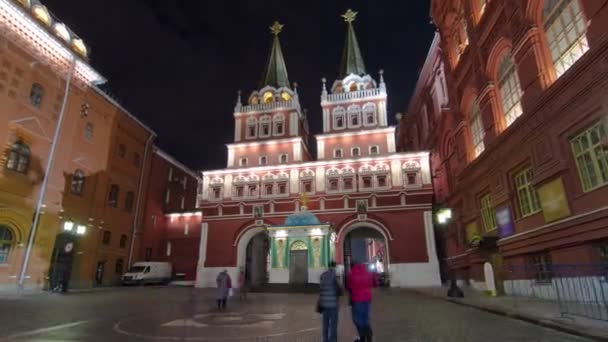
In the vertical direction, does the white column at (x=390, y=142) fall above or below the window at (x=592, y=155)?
above

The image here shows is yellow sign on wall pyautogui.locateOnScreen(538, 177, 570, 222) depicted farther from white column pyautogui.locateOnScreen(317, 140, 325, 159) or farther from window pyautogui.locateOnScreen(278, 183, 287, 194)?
window pyautogui.locateOnScreen(278, 183, 287, 194)

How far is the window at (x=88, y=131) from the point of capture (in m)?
26.9

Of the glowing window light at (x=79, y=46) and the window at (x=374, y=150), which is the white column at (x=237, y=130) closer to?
Answer: the window at (x=374, y=150)

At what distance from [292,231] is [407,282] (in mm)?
10200

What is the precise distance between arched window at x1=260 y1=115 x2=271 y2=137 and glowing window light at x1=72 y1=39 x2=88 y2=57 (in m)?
16.6

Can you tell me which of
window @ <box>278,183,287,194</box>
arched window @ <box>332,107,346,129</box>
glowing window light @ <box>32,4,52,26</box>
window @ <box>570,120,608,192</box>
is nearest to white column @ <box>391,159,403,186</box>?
arched window @ <box>332,107,346,129</box>

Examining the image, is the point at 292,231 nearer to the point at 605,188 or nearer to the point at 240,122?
the point at 240,122

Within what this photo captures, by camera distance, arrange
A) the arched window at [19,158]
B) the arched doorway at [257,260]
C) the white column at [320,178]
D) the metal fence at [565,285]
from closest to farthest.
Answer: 1. the metal fence at [565,285]
2. the arched window at [19,158]
3. the white column at [320,178]
4. the arched doorway at [257,260]

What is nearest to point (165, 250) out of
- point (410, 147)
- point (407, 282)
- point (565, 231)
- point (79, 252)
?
point (79, 252)

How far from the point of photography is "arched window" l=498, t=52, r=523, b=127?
50.3ft

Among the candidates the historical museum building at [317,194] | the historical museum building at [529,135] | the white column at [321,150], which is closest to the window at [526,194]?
the historical museum building at [529,135]

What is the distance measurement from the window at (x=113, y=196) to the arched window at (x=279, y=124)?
15725 mm

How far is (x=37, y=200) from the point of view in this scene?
22.0m

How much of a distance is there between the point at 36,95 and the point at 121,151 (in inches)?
362
